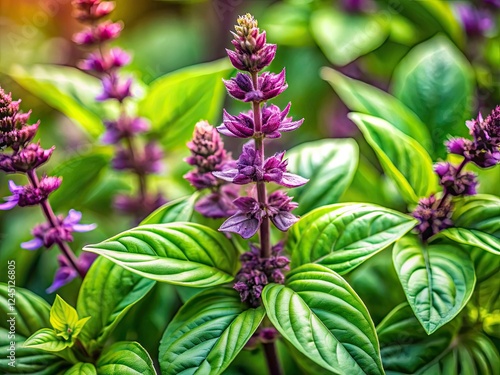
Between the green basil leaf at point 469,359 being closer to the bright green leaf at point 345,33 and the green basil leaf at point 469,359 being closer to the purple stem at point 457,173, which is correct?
the purple stem at point 457,173

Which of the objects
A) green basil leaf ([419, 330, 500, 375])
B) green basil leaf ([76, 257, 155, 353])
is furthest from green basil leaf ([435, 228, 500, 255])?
green basil leaf ([76, 257, 155, 353])

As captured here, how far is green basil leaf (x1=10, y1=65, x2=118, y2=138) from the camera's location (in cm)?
104

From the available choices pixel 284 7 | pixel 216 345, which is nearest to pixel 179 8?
pixel 284 7

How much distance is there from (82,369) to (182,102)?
51 centimetres

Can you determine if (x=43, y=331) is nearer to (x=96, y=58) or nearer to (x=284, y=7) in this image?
(x=96, y=58)

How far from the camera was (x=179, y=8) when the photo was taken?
200 cm

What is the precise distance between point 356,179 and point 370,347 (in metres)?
0.41

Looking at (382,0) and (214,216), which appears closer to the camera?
(214,216)

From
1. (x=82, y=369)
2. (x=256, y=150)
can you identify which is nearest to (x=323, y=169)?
(x=256, y=150)

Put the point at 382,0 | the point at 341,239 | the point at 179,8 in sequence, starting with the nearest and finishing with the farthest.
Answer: the point at 341,239, the point at 382,0, the point at 179,8

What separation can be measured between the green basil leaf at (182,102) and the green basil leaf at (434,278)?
1.42 ft

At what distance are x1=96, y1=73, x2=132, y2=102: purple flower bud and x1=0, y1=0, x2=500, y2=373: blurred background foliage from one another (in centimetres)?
8

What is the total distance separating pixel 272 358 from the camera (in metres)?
0.79

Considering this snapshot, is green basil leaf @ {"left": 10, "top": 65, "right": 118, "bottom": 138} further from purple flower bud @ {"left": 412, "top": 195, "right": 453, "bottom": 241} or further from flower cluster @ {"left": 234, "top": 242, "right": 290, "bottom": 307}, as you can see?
purple flower bud @ {"left": 412, "top": 195, "right": 453, "bottom": 241}
